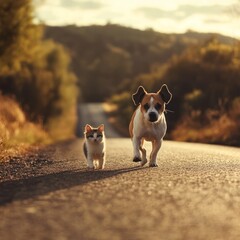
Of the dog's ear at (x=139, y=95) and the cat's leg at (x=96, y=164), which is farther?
the cat's leg at (x=96, y=164)

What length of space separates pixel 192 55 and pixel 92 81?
353ft

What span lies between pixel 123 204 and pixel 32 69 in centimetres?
3842

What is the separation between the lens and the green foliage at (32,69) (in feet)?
76.1

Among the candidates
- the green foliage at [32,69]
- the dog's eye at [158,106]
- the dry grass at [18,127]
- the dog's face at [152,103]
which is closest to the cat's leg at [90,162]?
the dog's face at [152,103]

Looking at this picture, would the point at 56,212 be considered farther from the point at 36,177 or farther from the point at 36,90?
the point at 36,90

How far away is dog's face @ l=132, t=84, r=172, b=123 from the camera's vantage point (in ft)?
34.3

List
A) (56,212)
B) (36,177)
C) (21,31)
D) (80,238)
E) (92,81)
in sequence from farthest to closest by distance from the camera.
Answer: (92,81)
(21,31)
(36,177)
(56,212)
(80,238)

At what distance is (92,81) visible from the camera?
6083 inches

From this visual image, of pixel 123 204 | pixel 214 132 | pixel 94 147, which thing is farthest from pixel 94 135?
pixel 214 132

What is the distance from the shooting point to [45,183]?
27.7 feet

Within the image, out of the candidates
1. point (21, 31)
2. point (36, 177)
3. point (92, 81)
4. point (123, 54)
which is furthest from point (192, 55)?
point (123, 54)

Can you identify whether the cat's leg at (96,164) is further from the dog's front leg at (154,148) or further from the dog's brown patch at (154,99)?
the dog's brown patch at (154,99)

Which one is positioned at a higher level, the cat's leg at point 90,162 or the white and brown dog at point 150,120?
the white and brown dog at point 150,120

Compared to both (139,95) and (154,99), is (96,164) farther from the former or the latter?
(154,99)
